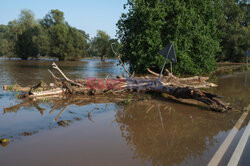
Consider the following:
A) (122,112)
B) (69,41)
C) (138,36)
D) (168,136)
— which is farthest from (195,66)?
(69,41)

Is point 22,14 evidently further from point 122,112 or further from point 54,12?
point 122,112

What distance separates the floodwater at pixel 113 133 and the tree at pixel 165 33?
26.7 ft

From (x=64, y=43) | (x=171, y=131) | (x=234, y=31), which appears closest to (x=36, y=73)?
(x=171, y=131)

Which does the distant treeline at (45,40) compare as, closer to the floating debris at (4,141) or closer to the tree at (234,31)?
the tree at (234,31)

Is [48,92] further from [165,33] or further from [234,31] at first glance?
[234,31]

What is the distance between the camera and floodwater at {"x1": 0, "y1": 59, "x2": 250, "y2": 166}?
4.07 meters

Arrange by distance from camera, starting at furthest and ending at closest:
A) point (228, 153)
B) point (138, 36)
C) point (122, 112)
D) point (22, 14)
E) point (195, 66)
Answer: point (22, 14) → point (195, 66) → point (138, 36) → point (122, 112) → point (228, 153)

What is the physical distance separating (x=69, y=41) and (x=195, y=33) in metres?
59.1

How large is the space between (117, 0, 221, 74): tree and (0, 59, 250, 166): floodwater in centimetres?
814

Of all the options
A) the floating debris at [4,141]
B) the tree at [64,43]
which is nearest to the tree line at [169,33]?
the floating debris at [4,141]

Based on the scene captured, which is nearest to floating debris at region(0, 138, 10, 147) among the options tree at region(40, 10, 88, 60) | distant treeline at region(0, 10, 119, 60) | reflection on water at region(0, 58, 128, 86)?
reflection on water at region(0, 58, 128, 86)

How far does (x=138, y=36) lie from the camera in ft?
52.9

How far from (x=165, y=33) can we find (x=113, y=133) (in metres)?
13.4

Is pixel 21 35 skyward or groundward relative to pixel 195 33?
skyward
